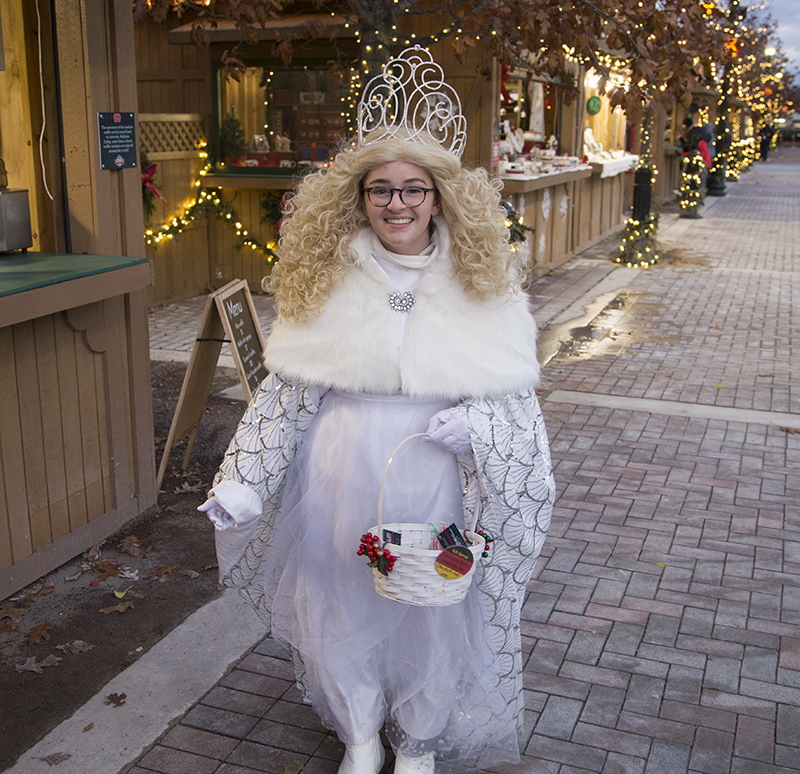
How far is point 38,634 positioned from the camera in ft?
12.3

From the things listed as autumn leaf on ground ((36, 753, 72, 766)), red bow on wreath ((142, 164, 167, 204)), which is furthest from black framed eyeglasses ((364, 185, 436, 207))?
red bow on wreath ((142, 164, 167, 204))

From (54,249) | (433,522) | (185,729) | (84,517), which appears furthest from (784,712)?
(54,249)

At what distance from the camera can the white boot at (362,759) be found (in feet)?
9.35

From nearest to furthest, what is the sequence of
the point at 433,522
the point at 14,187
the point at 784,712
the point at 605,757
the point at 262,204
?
the point at 433,522, the point at 605,757, the point at 784,712, the point at 14,187, the point at 262,204

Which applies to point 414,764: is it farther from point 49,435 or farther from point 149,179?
point 149,179

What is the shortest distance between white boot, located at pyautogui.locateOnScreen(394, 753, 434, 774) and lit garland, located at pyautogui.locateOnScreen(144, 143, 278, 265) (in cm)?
802

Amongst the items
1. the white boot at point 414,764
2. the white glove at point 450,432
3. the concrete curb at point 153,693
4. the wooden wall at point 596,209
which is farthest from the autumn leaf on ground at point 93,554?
the wooden wall at point 596,209

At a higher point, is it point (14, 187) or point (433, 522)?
point (14, 187)

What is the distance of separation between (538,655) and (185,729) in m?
1.38

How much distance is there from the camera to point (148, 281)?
14.6 ft

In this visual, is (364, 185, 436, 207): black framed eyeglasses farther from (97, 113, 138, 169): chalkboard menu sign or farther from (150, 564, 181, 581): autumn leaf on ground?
(150, 564, 181, 581): autumn leaf on ground

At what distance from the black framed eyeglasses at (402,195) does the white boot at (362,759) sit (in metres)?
1.64

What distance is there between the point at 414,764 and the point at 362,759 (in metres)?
0.16

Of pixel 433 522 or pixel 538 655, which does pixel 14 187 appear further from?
pixel 538 655
